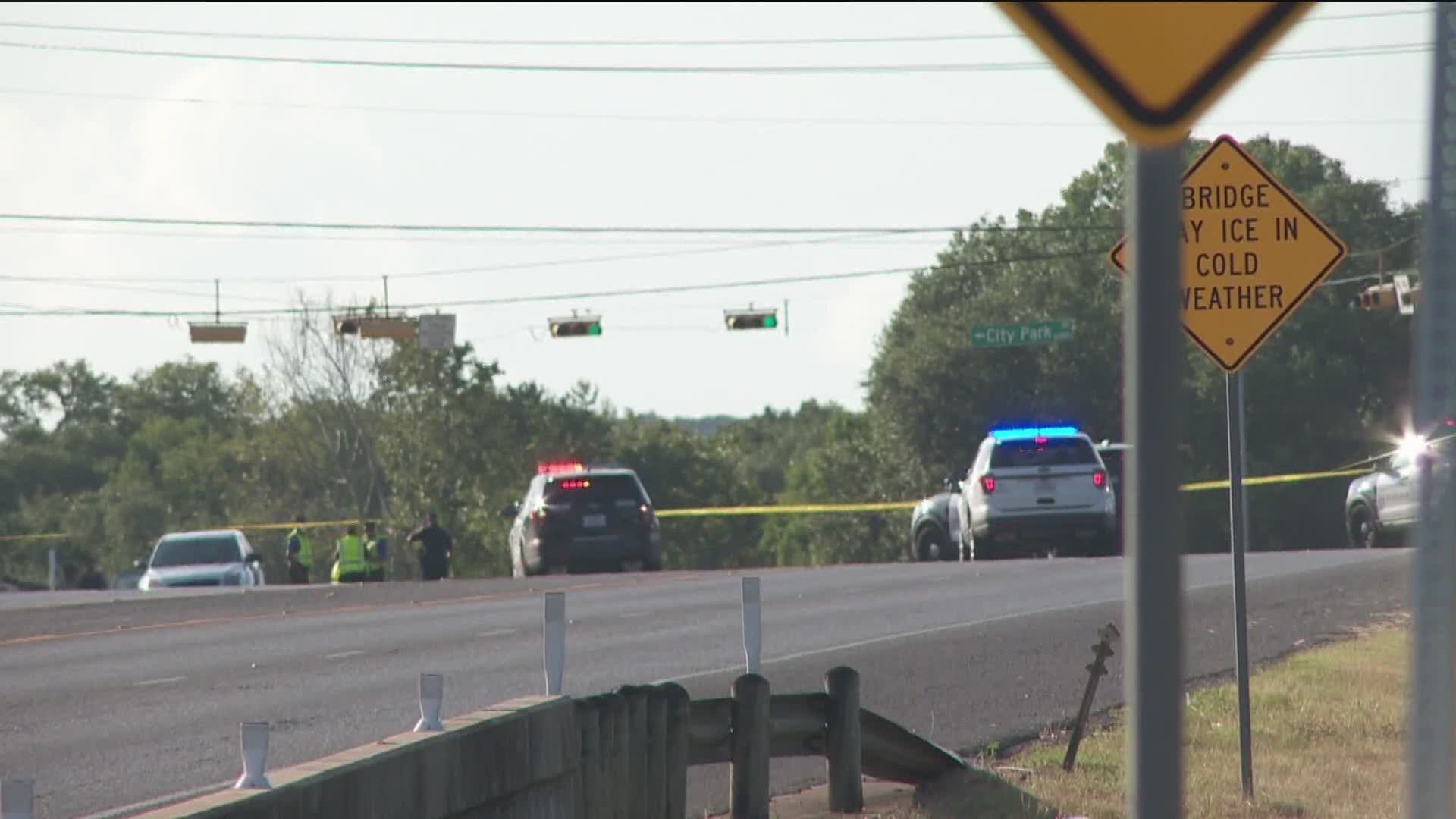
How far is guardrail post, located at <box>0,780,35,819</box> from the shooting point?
4996 millimetres

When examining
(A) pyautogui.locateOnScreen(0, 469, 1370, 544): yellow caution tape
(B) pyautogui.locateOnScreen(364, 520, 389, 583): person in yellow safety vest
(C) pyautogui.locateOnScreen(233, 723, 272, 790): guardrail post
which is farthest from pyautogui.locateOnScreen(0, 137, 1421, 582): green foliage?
(C) pyautogui.locateOnScreen(233, 723, 272, 790): guardrail post

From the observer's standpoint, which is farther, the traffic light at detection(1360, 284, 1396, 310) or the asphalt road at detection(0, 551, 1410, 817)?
the traffic light at detection(1360, 284, 1396, 310)

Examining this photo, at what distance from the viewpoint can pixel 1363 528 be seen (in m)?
32.4

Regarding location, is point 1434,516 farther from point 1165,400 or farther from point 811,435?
point 811,435

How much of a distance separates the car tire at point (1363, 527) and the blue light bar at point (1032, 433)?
15.1 ft

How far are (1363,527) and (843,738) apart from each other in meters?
23.5

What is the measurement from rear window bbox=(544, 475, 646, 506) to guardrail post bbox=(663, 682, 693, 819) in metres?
23.9

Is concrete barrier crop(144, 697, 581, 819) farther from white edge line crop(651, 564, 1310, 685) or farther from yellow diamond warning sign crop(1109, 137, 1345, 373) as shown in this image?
white edge line crop(651, 564, 1310, 685)

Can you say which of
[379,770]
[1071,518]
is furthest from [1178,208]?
[1071,518]

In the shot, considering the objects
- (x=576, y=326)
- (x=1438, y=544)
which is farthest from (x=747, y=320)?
(x=1438, y=544)

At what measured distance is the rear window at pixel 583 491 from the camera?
33438 mm

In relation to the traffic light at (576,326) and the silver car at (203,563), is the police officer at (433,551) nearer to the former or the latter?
the silver car at (203,563)

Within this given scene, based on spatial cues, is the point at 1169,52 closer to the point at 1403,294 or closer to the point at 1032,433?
the point at 1032,433

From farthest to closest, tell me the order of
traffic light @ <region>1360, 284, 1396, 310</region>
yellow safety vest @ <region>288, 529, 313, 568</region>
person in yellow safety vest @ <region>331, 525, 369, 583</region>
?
traffic light @ <region>1360, 284, 1396, 310</region> < yellow safety vest @ <region>288, 529, 313, 568</region> < person in yellow safety vest @ <region>331, 525, 369, 583</region>
